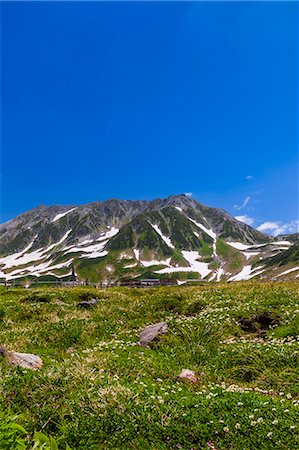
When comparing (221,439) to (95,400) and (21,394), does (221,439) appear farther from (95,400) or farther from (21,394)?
(21,394)

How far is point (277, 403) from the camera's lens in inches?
289

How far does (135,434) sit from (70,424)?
139 cm

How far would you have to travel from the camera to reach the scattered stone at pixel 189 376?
31.6 ft

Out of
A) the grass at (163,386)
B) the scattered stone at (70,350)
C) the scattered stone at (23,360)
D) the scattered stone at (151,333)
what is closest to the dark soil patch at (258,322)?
the grass at (163,386)

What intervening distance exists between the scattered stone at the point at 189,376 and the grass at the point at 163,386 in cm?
19

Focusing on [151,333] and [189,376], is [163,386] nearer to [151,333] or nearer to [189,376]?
[189,376]

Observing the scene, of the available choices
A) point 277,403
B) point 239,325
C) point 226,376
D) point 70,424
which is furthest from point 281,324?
point 70,424

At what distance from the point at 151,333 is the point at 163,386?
593 cm

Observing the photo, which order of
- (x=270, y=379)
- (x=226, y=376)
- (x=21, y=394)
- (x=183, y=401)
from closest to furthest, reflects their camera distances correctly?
(x=183, y=401) < (x=21, y=394) < (x=270, y=379) < (x=226, y=376)

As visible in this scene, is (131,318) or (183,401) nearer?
(183,401)

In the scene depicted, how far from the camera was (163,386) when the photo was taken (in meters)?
8.53

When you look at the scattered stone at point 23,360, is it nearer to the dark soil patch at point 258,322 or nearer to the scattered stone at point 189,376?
the scattered stone at point 189,376

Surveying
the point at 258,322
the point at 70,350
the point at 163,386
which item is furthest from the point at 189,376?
the point at 258,322

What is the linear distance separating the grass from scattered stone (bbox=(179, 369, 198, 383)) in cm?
19
